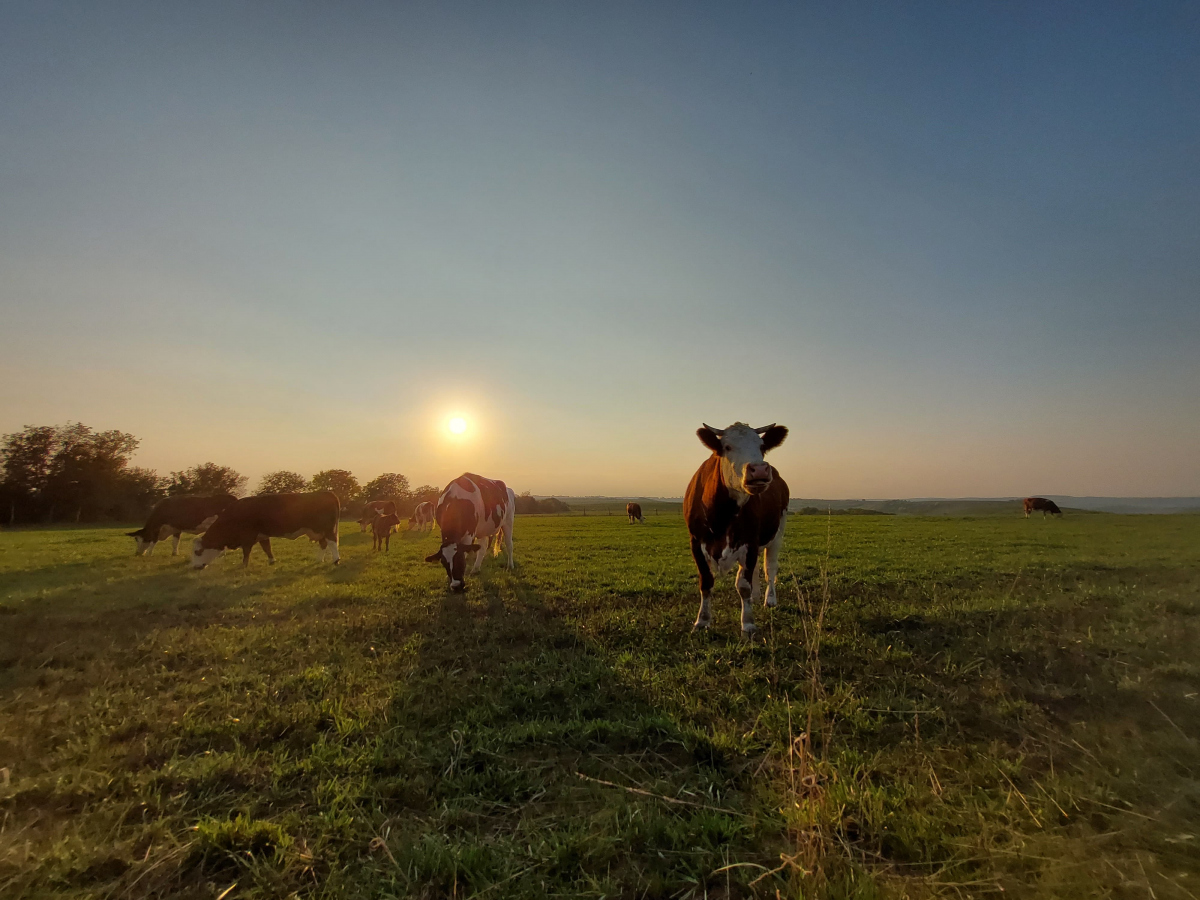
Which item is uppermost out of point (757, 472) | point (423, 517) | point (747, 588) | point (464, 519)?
point (757, 472)

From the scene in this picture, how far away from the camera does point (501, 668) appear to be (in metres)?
5.52

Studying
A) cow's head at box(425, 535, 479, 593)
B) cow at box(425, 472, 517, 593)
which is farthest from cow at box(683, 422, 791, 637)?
cow at box(425, 472, 517, 593)

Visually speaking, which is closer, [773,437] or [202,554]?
[773,437]

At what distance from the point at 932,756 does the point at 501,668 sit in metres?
3.76

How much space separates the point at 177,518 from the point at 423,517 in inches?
525

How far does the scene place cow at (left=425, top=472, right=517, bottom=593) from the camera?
34.4 ft

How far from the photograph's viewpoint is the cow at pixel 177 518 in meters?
18.2

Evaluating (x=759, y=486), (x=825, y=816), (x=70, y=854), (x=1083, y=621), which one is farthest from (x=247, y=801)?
(x=1083, y=621)

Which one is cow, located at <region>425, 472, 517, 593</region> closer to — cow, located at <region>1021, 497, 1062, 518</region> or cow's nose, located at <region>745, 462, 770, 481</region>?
cow's nose, located at <region>745, 462, 770, 481</region>

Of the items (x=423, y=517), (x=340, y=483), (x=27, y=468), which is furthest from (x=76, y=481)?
(x=423, y=517)

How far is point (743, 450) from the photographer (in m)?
6.64

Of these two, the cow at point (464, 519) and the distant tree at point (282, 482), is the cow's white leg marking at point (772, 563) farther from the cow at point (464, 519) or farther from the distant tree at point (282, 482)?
the distant tree at point (282, 482)

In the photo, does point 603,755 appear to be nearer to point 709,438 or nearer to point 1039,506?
point 709,438

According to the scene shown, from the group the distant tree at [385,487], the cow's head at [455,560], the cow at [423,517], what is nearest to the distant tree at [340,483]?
the distant tree at [385,487]
